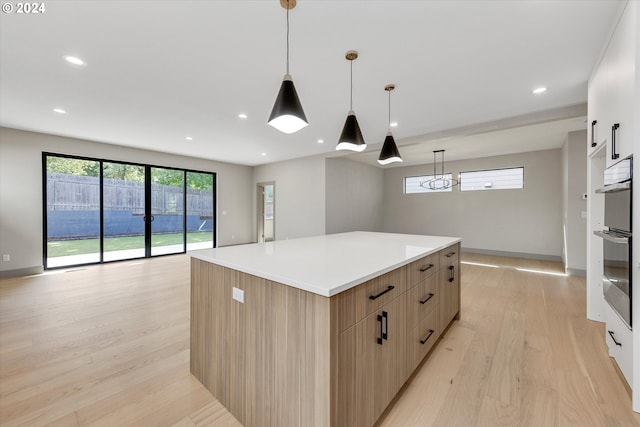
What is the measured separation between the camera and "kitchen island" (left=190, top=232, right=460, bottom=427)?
108 cm

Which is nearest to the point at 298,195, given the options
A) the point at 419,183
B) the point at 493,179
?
the point at 419,183

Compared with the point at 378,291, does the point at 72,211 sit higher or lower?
higher

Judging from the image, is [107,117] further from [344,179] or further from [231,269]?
[344,179]

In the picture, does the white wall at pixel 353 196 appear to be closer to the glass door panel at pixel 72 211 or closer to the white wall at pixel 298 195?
the white wall at pixel 298 195

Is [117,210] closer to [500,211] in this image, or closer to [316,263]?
[316,263]

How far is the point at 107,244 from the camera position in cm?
548

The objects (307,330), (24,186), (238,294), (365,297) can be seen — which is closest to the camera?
(307,330)

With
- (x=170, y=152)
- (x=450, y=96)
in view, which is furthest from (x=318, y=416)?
(x=170, y=152)

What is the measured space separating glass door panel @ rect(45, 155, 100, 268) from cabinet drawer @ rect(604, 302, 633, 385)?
7544 mm

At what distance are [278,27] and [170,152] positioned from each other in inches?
215

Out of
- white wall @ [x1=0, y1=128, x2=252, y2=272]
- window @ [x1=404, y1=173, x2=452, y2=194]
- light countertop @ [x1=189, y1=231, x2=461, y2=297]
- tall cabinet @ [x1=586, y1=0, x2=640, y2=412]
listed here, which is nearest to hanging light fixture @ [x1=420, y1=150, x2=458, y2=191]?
window @ [x1=404, y1=173, x2=452, y2=194]

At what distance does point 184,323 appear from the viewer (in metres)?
2.70

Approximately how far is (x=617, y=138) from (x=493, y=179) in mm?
5271

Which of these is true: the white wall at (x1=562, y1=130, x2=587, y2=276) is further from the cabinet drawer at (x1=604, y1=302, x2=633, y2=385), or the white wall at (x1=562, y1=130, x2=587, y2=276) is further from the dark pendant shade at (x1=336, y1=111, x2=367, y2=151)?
the dark pendant shade at (x1=336, y1=111, x2=367, y2=151)
